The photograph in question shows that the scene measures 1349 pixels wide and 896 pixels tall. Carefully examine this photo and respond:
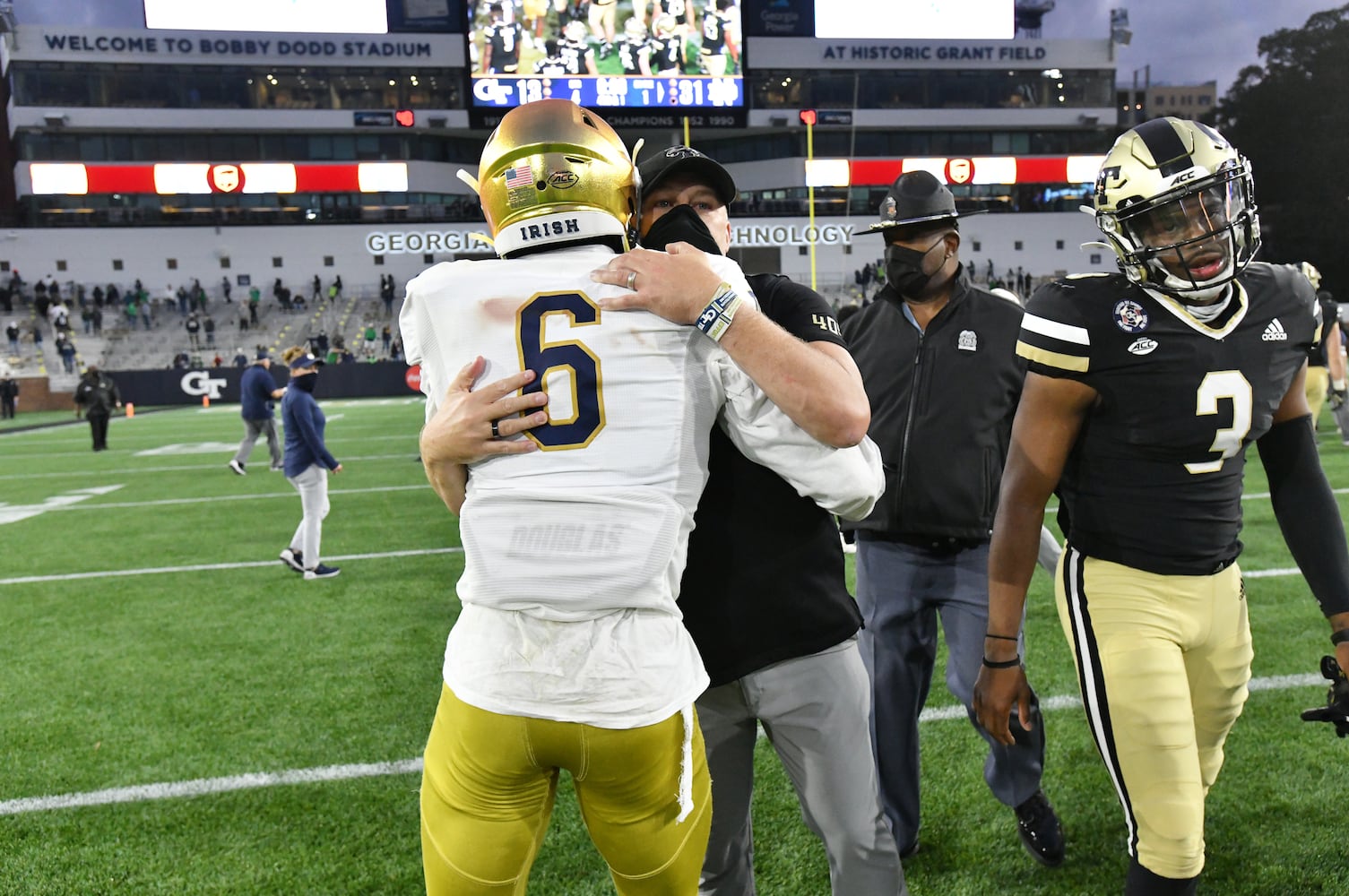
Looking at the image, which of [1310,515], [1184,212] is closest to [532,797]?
[1184,212]

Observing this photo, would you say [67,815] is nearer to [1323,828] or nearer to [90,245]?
[1323,828]

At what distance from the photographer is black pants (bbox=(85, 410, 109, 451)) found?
16.3 meters

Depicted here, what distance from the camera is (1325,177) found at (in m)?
49.2

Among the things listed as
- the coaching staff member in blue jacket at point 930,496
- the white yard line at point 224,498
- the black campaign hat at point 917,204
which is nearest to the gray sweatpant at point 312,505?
the white yard line at point 224,498

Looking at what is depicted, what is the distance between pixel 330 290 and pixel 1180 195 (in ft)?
144

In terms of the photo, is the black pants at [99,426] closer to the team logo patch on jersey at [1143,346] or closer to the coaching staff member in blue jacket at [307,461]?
the coaching staff member in blue jacket at [307,461]

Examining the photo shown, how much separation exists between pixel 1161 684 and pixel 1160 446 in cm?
51

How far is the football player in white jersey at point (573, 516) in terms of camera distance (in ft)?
5.16

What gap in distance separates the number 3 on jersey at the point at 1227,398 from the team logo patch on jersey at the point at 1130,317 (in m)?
0.18

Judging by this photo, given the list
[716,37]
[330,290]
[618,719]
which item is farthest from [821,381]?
[330,290]

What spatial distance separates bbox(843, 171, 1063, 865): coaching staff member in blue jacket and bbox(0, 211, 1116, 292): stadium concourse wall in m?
35.5

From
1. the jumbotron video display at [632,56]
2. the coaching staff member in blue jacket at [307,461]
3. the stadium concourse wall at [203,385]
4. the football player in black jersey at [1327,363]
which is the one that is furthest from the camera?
the stadium concourse wall at [203,385]

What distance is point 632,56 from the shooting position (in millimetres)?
28922

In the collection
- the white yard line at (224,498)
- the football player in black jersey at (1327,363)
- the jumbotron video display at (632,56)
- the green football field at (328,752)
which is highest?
the jumbotron video display at (632,56)
